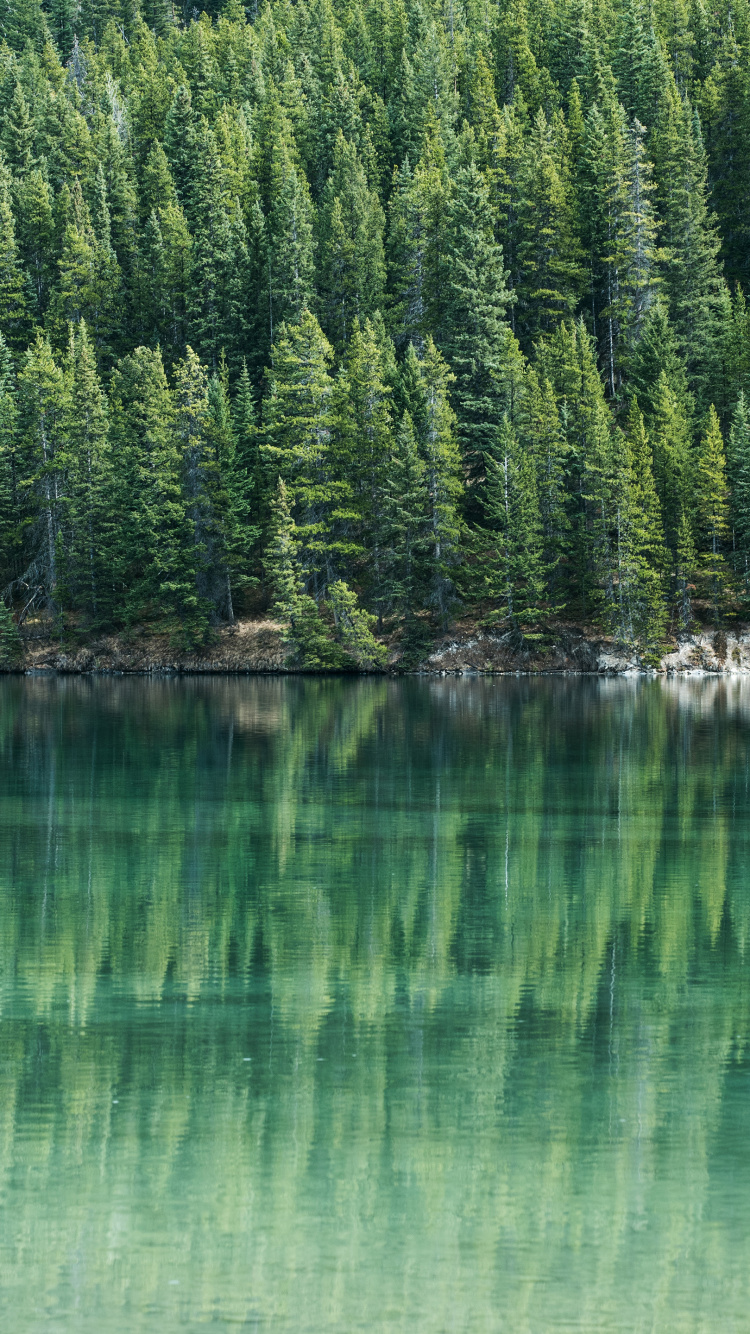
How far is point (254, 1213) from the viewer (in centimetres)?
877

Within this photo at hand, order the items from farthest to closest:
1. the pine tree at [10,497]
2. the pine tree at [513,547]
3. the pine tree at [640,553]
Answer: the pine tree at [10,497] < the pine tree at [513,547] < the pine tree at [640,553]

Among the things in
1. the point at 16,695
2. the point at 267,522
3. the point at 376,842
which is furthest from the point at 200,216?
the point at 376,842

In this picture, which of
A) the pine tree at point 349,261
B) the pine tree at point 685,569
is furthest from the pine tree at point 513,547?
the pine tree at point 349,261

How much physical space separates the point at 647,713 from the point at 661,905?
3250cm

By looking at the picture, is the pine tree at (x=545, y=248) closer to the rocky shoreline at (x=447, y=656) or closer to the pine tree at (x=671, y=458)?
the pine tree at (x=671, y=458)

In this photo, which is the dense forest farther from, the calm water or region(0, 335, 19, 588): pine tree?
the calm water

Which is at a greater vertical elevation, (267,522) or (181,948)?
(267,522)

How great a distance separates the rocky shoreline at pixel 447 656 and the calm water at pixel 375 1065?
173ft

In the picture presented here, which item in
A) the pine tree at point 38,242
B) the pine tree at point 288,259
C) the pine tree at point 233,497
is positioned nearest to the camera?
the pine tree at point 233,497

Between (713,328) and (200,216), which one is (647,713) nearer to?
(713,328)

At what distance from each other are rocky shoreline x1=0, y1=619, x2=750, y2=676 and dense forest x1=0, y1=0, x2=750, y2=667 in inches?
42.3

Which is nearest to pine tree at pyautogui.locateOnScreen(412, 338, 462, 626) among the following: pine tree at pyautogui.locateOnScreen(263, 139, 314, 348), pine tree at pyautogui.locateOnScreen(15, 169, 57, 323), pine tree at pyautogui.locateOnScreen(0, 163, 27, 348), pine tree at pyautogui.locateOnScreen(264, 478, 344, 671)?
pine tree at pyautogui.locateOnScreen(264, 478, 344, 671)

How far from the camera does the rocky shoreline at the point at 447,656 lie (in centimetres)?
7931

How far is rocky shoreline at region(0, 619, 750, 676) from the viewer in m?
79.3
